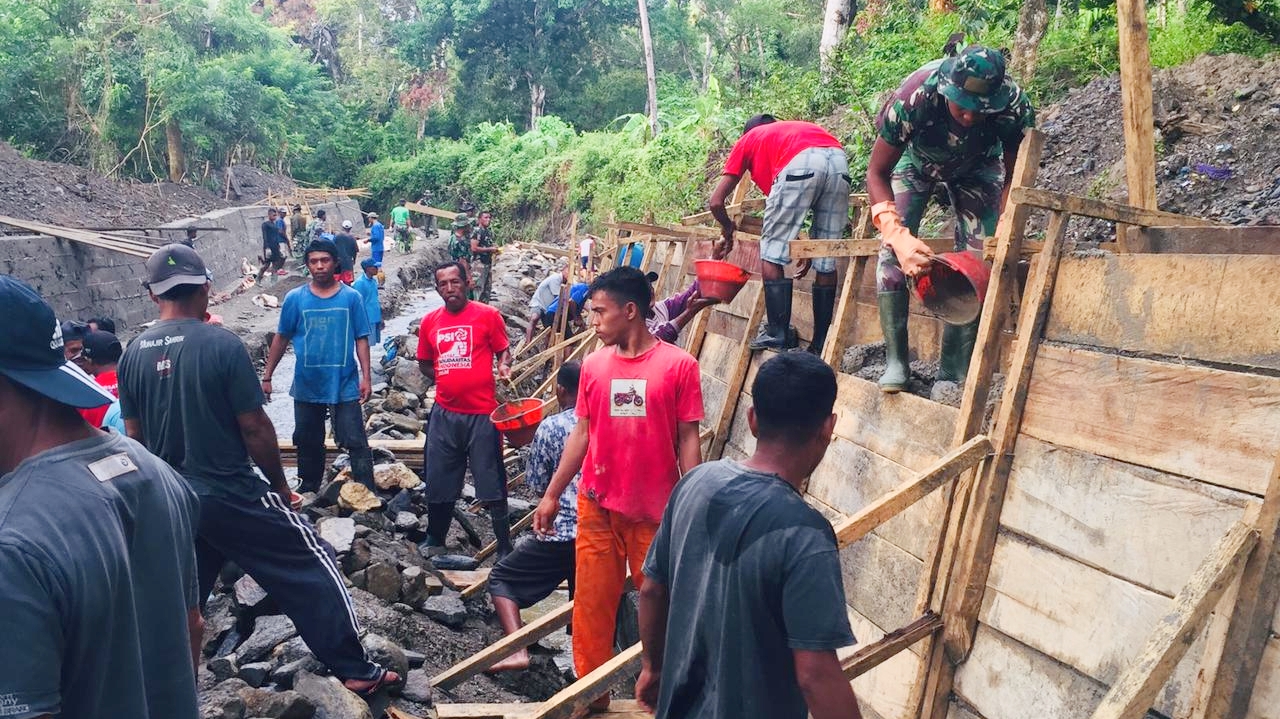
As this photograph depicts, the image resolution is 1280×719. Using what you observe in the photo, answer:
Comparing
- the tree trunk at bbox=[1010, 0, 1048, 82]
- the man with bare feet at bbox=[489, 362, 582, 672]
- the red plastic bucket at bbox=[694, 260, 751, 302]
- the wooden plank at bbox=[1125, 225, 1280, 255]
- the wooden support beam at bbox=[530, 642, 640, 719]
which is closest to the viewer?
the wooden support beam at bbox=[530, 642, 640, 719]

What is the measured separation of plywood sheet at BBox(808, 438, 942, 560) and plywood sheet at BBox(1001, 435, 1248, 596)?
0.38m

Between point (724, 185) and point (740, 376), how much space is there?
1092 mm

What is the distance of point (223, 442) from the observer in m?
3.70

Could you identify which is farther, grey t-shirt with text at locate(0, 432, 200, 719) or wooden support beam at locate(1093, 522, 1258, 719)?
wooden support beam at locate(1093, 522, 1258, 719)

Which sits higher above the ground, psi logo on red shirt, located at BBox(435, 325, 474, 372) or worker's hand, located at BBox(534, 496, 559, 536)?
psi logo on red shirt, located at BBox(435, 325, 474, 372)

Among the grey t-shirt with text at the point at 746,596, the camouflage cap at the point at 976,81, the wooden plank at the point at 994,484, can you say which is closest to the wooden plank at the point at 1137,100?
the camouflage cap at the point at 976,81

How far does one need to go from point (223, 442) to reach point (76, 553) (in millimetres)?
2235

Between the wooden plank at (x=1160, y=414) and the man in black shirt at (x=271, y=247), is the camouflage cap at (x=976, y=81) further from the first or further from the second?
the man in black shirt at (x=271, y=247)

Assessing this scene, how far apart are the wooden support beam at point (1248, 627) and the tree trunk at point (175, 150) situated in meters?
26.9

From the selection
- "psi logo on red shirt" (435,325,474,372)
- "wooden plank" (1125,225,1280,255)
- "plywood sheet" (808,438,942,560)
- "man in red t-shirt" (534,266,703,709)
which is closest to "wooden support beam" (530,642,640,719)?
"man in red t-shirt" (534,266,703,709)

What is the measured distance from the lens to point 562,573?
467cm

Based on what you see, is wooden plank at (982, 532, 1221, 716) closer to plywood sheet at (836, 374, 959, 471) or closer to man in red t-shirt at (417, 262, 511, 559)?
plywood sheet at (836, 374, 959, 471)

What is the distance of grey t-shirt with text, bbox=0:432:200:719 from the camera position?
1.50m

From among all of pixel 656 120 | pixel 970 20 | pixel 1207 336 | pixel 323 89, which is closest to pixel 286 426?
pixel 970 20
